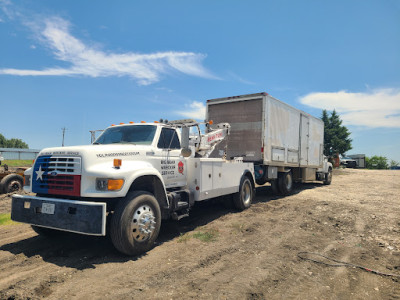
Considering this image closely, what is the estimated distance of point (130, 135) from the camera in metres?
6.00

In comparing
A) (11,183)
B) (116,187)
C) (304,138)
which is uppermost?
(304,138)

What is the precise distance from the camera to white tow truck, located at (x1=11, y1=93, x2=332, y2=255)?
4.36 meters

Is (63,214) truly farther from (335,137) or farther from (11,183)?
(335,137)

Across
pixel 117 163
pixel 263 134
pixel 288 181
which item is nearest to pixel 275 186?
pixel 288 181

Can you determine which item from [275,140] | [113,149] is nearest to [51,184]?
[113,149]

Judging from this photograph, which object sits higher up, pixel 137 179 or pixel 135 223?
pixel 137 179

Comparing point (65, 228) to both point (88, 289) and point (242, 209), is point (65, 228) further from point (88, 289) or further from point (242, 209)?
point (242, 209)

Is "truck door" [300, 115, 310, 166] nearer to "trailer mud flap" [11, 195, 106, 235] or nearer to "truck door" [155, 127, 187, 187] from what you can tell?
"truck door" [155, 127, 187, 187]

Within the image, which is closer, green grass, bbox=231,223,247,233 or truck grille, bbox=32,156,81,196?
truck grille, bbox=32,156,81,196

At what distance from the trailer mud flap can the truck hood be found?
758 mm

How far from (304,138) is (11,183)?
12.7 meters

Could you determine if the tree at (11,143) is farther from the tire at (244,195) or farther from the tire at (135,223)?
the tire at (135,223)

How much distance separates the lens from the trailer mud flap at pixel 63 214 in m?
4.11

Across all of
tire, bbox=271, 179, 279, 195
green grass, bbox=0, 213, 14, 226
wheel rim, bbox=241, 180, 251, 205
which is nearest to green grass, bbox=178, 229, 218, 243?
wheel rim, bbox=241, 180, 251, 205
